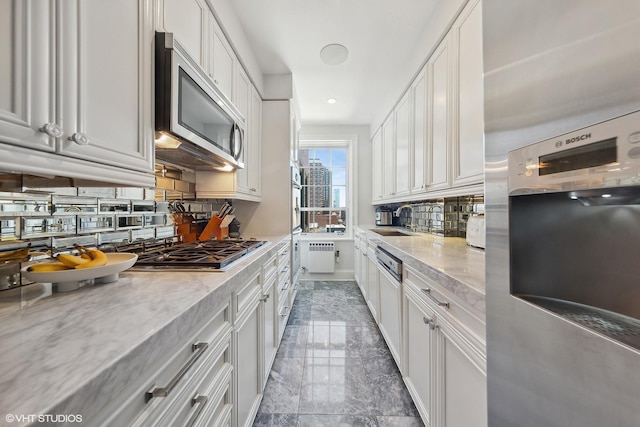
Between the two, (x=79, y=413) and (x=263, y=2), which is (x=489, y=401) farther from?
A: (x=263, y=2)

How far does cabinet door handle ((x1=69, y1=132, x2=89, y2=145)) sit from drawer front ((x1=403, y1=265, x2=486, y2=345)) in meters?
1.28

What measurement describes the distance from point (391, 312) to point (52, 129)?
6.56 feet

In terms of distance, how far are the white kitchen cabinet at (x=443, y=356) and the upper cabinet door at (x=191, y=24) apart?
66.6 inches

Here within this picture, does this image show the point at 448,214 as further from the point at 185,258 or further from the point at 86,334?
the point at 86,334

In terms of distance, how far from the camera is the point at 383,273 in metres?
2.07

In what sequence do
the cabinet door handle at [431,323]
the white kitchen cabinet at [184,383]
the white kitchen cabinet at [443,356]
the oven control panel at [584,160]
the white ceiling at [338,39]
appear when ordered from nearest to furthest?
the oven control panel at [584,160] → the white kitchen cabinet at [184,383] → the white kitchen cabinet at [443,356] → the cabinet door handle at [431,323] → the white ceiling at [338,39]

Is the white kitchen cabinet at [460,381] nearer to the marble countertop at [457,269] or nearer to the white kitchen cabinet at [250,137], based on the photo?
the marble countertop at [457,269]

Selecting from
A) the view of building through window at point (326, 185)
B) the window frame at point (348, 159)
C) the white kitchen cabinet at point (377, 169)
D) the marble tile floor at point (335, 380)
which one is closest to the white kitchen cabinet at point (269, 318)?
the marble tile floor at point (335, 380)

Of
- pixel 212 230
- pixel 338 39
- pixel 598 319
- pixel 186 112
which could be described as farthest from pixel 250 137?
pixel 598 319

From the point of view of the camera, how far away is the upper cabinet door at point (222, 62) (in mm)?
1663

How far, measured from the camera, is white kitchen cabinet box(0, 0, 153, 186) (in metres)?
0.55

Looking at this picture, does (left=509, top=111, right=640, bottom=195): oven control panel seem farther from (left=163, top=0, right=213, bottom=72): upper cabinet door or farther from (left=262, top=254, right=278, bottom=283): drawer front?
(left=163, top=0, right=213, bottom=72): upper cabinet door

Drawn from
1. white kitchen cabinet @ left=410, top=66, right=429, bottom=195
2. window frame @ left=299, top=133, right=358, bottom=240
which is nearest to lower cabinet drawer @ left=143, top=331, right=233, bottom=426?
white kitchen cabinet @ left=410, top=66, right=429, bottom=195

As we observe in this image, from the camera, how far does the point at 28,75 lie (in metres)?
0.57
